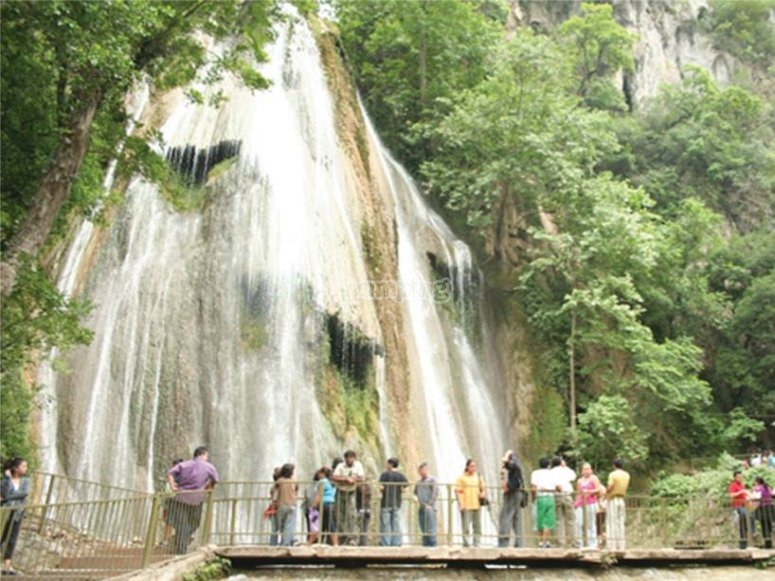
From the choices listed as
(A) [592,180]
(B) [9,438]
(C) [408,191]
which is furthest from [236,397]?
(A) [592,180]

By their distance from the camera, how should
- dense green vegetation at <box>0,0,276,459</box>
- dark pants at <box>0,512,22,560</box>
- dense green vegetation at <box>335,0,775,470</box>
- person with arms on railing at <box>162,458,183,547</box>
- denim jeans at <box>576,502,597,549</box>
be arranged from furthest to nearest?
dense green vegetation at <box>335,0,775,470</box> < denim jeans at <box>576,502,597,549</box> < dense green vegetation at <box>0,0,276,459</box> < person with arms on railing at <box>162,458,183,547</box> < dark pants at <box>0,512,22,560</box>

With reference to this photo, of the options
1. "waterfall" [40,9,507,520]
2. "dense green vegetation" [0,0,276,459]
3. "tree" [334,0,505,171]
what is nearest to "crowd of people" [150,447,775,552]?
"dense green vegetation" [0,0,276,459]

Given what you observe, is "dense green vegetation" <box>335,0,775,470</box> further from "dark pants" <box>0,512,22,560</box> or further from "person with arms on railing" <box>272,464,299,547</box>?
"dark pants" <box>0,512,22,560</box>

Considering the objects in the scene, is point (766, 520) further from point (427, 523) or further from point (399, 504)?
point (399, 504)

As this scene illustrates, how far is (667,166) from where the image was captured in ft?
110

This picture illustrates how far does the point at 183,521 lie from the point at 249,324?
714 cm

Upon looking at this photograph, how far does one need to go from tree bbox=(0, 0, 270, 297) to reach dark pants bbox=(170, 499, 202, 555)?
3511 mm

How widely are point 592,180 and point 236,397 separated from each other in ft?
46.1

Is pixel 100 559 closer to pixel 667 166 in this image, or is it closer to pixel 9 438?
pixel 9 438

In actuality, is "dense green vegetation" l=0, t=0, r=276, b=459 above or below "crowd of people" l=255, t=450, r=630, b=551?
above

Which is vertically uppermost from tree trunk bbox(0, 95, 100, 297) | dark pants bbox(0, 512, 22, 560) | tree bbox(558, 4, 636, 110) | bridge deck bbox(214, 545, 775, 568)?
tree bbox(558, 4, 636, 110)

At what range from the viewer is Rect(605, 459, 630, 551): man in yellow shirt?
11.7 meters

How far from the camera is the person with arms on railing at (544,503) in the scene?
11375 millimetres

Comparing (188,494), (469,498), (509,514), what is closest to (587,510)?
(509,514)
